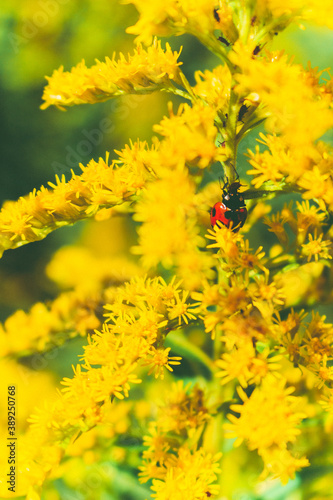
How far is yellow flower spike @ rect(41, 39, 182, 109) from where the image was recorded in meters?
0.52

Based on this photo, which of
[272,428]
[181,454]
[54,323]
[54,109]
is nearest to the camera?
[272,428]

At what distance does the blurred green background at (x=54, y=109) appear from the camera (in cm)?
86

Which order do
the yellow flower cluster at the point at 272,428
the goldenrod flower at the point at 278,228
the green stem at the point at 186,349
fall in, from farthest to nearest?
the green stem at the point at 186,349
the goldenrod flower at the point at 278,228
the yellow flower cluster at the point at 272,428

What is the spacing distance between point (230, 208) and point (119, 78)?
19cm

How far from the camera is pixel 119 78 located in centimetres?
53

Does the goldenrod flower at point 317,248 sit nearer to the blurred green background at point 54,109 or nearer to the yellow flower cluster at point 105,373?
the yellow flower cluster at point 105,373

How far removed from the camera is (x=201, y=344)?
0.87 meters

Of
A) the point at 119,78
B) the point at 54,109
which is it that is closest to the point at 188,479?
the point at 119,78

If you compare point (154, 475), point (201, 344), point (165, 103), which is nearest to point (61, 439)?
point (154, 475)

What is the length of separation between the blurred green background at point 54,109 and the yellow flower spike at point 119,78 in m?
0.32

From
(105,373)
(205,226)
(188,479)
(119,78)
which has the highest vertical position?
(119,78)

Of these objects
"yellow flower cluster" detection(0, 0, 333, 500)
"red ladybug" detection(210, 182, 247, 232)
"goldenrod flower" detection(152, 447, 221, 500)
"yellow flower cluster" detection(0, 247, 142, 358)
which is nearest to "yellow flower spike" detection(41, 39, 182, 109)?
"yellow flower cluster" detection(0, 0, 333, 500)

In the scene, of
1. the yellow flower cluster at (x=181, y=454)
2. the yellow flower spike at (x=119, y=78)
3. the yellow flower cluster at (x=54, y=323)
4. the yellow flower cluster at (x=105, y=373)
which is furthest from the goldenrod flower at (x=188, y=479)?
the yellow flower spike at (x=119, y=78)

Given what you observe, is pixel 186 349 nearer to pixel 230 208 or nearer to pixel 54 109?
pixel 230 208
